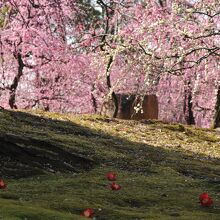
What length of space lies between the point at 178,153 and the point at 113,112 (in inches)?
459

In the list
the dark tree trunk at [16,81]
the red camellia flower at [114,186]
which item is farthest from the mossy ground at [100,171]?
the dark tree trunk at [16,81]

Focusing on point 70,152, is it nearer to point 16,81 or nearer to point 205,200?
point 205,200

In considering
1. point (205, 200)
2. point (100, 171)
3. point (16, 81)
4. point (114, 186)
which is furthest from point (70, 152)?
point (16, 81)

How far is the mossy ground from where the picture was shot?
26.3ft

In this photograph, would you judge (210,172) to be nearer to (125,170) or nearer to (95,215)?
(125,170)

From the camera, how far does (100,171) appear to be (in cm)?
1278

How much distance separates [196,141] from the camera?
24.3 m

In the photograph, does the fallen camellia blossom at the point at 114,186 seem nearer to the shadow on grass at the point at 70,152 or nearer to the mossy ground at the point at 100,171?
the mossy ground at the point at 100,171

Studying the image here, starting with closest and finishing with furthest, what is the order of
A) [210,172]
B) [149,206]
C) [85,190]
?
[149,206] < [85,190] < [210,172]

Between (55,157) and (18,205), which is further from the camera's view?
(55,157)

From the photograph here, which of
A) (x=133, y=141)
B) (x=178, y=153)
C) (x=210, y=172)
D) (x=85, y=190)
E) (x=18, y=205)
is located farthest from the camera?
(x=133, y=141)

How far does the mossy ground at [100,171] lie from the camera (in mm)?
8023

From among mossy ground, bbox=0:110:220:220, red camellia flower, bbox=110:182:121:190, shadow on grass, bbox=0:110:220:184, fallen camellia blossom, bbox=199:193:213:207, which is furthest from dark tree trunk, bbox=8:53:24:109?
fallen camellia blossom, bbox=199:193:213:207

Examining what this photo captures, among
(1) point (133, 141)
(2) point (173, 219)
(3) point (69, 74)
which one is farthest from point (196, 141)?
(2) point (173, 219)
